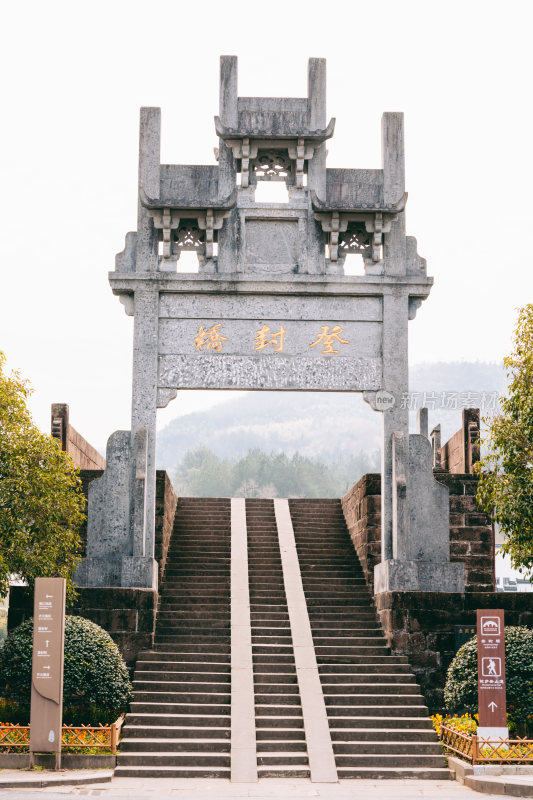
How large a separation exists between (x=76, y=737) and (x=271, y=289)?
804 cm

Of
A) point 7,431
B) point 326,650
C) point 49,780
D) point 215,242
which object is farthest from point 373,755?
point 215,242

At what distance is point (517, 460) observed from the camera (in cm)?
1376

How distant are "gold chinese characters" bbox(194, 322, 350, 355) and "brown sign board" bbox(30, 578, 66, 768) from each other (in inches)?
229

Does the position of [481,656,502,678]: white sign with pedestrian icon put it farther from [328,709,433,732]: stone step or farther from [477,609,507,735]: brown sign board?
[328,709,433,732]: stone step

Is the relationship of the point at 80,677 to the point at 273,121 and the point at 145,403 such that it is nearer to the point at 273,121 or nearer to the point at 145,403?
the point at 145,403

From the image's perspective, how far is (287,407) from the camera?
19950cm

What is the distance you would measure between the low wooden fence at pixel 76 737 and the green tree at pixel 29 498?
2342 millimetres

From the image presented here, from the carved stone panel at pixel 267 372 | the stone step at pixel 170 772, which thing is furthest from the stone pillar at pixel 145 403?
the stone step at pixel 170 772

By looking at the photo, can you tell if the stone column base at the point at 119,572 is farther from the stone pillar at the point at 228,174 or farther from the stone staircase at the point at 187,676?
the stone pillar at the point at 228,174

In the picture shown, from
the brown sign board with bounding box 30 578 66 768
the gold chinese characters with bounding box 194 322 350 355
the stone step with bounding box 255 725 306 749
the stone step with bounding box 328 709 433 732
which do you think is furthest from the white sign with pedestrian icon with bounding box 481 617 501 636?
the gold chinese characters with bounding box 194 322 350 355

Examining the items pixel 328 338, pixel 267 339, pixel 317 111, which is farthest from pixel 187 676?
pixel 317 111

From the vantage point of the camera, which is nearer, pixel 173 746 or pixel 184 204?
pixel 173 746

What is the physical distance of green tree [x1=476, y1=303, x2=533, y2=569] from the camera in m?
13.4

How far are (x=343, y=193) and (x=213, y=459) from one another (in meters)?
88.8
